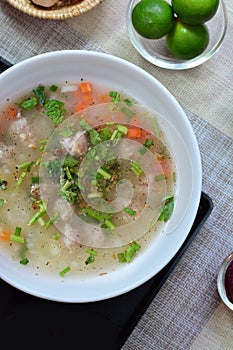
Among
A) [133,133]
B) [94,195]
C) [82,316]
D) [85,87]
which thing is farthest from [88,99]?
[82,316]

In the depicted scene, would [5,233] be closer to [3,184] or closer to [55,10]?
[3,184]

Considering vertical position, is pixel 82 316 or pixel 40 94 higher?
pixel 40 94

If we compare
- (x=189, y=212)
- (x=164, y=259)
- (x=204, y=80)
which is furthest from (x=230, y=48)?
(x=164, y=259)

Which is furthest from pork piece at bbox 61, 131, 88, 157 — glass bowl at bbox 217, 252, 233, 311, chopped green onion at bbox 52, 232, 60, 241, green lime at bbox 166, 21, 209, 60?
glass bowl at bbox 217, 252, 233, 311

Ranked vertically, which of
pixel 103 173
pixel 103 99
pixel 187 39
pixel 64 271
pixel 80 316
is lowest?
pixel 80 316

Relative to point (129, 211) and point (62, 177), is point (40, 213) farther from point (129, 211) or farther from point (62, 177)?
point (129, 211)

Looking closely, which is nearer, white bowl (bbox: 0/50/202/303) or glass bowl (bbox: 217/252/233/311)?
white bowl (bbox: 0/50/202/303)

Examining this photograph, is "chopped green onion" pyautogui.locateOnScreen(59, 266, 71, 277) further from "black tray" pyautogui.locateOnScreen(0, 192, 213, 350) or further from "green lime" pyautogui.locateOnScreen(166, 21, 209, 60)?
"green lime" pyautogui.locateOnScreen(166, 21, 209, 60)

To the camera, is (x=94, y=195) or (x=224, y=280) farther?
(x=224, y=280)
